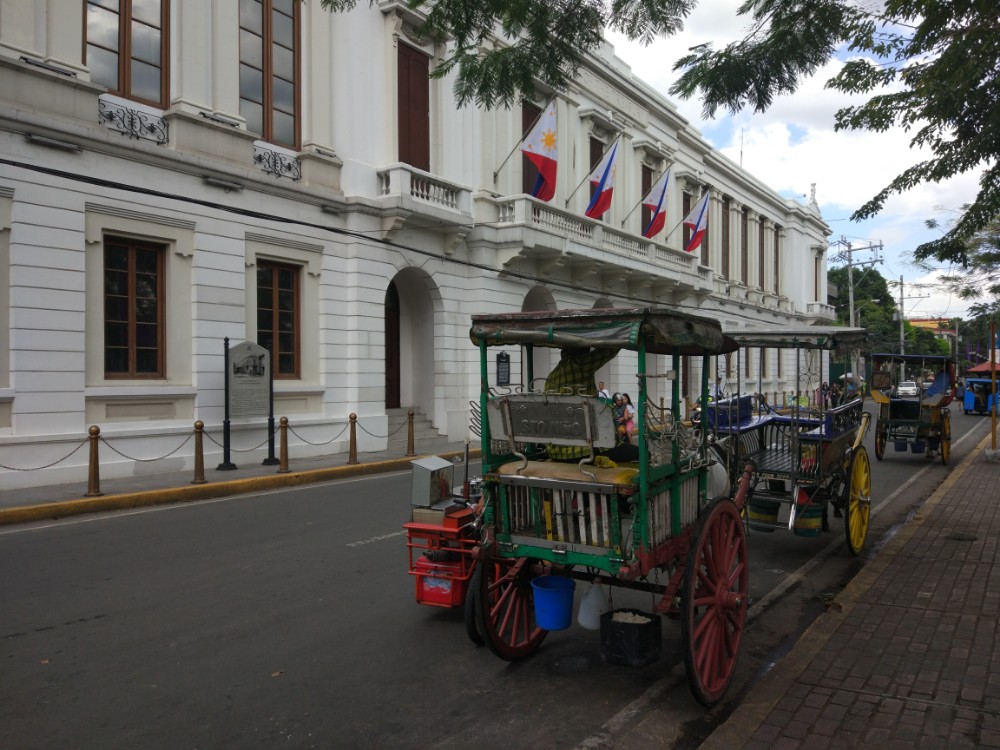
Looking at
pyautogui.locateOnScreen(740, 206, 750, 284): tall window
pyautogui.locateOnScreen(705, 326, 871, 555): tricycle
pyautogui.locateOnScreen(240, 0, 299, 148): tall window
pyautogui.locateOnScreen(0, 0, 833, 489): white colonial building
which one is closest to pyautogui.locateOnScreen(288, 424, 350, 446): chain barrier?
pyautogui.locateOnScreen(0, 0, 833, 489): white colonial building

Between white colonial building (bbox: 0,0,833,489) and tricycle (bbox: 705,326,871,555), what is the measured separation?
3.14 feet

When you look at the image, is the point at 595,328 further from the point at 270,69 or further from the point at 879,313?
the point at 879,313

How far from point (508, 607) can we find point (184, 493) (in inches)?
323

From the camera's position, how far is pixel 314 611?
5.99 m

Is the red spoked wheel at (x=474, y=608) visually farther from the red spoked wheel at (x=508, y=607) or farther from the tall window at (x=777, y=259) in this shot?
the tall window at (x=777, y=259)

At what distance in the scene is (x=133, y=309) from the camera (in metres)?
13.6

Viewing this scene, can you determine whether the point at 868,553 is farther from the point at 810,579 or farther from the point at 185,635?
the point at 185,635

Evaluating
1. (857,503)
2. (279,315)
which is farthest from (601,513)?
(279,315)

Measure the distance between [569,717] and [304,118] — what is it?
15.2m

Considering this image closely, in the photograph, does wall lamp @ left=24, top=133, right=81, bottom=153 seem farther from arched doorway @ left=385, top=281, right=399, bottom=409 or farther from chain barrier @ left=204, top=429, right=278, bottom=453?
→ arched doorway @ left=385, top=281, right=399, bottom=409

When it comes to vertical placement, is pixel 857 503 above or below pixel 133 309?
below

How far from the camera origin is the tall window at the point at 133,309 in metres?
13.3

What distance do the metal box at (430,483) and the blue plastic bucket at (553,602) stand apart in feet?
4.28

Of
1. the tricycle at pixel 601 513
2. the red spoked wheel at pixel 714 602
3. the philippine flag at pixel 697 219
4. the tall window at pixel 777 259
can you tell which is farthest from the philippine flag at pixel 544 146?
the tall window at pixel 777 259
